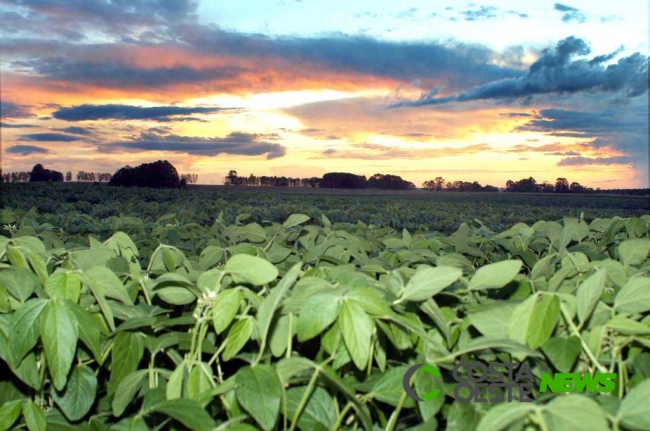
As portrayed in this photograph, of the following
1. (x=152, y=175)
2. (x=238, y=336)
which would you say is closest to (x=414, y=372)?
(x=238, y=336)

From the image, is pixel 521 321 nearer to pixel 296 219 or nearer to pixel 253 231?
pixel 296 219

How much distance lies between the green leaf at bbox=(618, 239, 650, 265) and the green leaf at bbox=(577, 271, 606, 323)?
49 cm

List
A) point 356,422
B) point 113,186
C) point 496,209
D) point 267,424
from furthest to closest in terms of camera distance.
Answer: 1. point 113,186
2. point 496,209
3. point 356,422
4. point 267,424

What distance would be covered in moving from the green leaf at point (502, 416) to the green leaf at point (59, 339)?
572mm

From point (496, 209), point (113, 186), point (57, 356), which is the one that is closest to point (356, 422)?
point (57, 356)

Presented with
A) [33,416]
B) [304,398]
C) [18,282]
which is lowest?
[33,416]

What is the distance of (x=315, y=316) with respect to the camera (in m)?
0.70

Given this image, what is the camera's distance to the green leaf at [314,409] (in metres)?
0.74

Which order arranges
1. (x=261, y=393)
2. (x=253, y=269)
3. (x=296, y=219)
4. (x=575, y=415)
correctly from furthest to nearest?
(x=296, y=219) → (x=253, y=269) → (x=261, y=393) → (x=575, y=415)

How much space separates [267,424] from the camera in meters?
0.66

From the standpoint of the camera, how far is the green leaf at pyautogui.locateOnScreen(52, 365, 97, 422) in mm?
871

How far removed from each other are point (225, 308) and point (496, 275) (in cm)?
40

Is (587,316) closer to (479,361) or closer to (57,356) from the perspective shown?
(479,361)

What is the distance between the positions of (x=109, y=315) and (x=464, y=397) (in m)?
0.54
